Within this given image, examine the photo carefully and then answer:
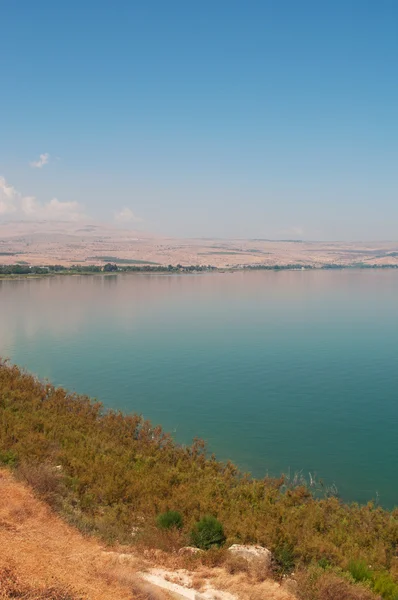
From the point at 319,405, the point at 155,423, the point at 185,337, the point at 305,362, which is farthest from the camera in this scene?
the point at 185,337

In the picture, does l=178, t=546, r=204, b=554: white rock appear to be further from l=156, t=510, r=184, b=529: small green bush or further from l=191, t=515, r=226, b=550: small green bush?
l=156, t=510, r=184, b=529: small green bush

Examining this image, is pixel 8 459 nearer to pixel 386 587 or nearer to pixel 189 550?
pixel 189 550

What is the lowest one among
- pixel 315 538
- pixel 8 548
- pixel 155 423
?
pixel 155 423

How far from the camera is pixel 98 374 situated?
31125 millimetres

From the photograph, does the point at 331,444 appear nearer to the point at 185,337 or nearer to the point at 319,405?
the point at 319,405

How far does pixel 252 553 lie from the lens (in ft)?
28.9

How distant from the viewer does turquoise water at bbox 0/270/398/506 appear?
1903 centimetres

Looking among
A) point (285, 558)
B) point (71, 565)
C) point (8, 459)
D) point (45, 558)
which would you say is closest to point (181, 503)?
point (285, 558)

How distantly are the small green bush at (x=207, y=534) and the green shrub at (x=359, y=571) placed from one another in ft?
7.97

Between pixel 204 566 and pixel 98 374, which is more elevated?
pixel 204 566

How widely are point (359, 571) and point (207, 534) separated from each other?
9.26ft

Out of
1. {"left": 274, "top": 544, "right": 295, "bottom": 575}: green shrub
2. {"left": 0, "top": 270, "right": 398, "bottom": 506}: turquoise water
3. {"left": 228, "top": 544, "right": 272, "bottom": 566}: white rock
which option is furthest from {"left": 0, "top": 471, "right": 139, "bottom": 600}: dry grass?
{"left": 0, "top": 270, "right": 398, "bottom": 506}: turquoise water

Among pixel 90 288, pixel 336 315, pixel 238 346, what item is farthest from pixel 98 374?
pixel 90 288

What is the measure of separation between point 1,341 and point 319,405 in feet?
92.2
